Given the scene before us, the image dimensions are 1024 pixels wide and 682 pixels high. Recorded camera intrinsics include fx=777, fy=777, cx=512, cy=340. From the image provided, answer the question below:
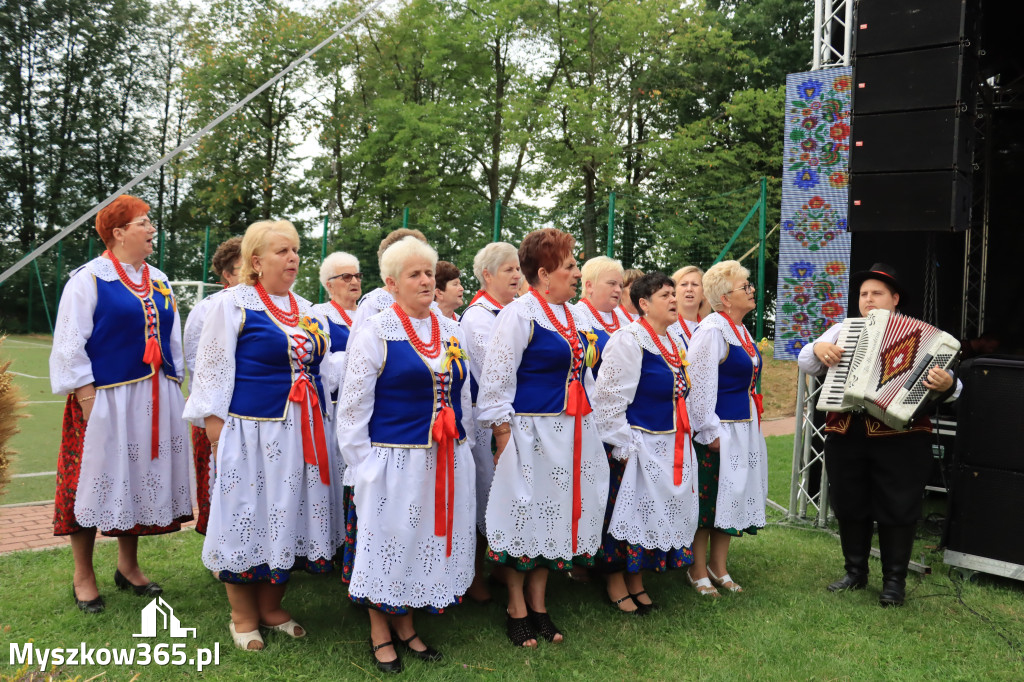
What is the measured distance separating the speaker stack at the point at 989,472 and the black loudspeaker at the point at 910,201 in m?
0.89

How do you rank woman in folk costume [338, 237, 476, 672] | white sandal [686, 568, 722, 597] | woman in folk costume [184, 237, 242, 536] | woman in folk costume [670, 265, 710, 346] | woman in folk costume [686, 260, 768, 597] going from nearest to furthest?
woman in folk costume [338, 237, 476, 672] → woman in folk costume [184, 237, 242, 536] → woman in folk costume [686, 260, 768, 597] → white sandal [686, 568, 722, 597] → woman in folk costume [670, 265, 710, 346]

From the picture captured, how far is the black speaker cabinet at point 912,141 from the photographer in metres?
4.61

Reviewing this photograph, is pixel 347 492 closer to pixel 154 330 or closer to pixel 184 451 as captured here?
pixel 184 451

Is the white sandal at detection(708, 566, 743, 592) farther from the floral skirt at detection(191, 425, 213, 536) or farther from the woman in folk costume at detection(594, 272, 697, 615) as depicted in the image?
the floral skirt at detection(191, 425, 213, 536)

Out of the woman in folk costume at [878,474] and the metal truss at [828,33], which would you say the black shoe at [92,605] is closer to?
the woman in folk costume at [878,474]

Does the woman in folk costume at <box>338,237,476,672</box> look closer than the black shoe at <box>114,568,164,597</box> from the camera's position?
Yes

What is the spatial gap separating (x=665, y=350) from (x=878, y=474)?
1.45m

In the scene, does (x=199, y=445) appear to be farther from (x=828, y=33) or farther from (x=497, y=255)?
(x=828, y=33)

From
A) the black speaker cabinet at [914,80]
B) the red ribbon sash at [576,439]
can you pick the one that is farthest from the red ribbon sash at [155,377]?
the black speaker cabinet at [914,80]

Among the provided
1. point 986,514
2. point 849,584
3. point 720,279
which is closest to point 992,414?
point 986,514

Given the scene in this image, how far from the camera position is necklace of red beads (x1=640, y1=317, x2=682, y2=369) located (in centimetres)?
402

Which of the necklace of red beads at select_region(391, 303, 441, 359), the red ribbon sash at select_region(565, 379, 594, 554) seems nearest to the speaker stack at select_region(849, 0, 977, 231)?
the red ribbon sash at select_region(565, 379, 594, 554)

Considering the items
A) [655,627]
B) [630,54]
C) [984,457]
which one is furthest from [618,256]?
[630,54]

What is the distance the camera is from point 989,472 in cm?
455
